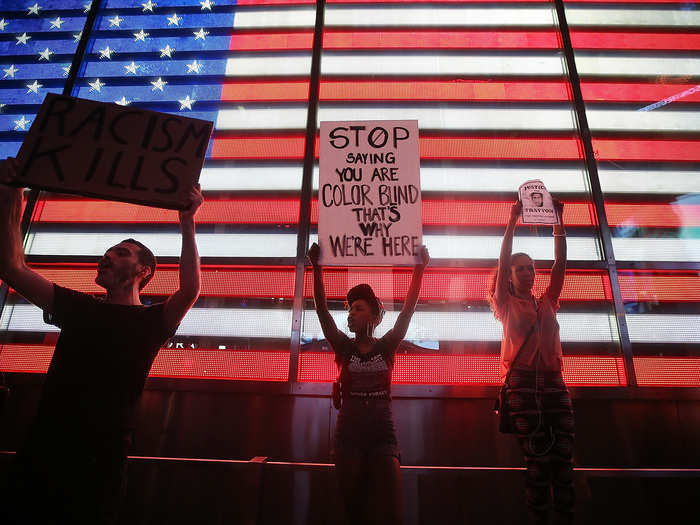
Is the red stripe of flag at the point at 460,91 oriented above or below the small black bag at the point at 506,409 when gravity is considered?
above

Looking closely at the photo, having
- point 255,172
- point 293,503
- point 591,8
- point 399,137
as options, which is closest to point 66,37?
point 255,172

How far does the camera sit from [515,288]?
2807 mm

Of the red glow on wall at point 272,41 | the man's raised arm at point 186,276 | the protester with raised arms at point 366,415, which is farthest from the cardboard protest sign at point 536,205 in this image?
the red glow on wall at point 272,41

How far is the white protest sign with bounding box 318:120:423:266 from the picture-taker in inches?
A: 105

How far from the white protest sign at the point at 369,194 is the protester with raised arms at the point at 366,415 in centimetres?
21

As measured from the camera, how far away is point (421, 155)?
4.43 meters

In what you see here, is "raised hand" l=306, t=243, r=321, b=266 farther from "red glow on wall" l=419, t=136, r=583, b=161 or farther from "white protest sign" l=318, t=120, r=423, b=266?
"red glow on wall" l=419, t=136, r=583, b=161

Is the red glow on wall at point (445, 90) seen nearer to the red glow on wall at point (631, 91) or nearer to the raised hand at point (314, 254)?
the red glow on wall at point (631, 91)

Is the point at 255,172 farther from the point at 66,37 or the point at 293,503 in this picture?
the point at 66,37

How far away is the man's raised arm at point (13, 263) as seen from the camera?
186 cm

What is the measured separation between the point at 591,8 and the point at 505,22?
3.95 feet

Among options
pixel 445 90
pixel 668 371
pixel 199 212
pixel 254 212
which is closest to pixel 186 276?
pixel 254 212

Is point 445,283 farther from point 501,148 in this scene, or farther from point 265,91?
point 265,91

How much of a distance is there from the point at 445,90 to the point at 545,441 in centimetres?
399
